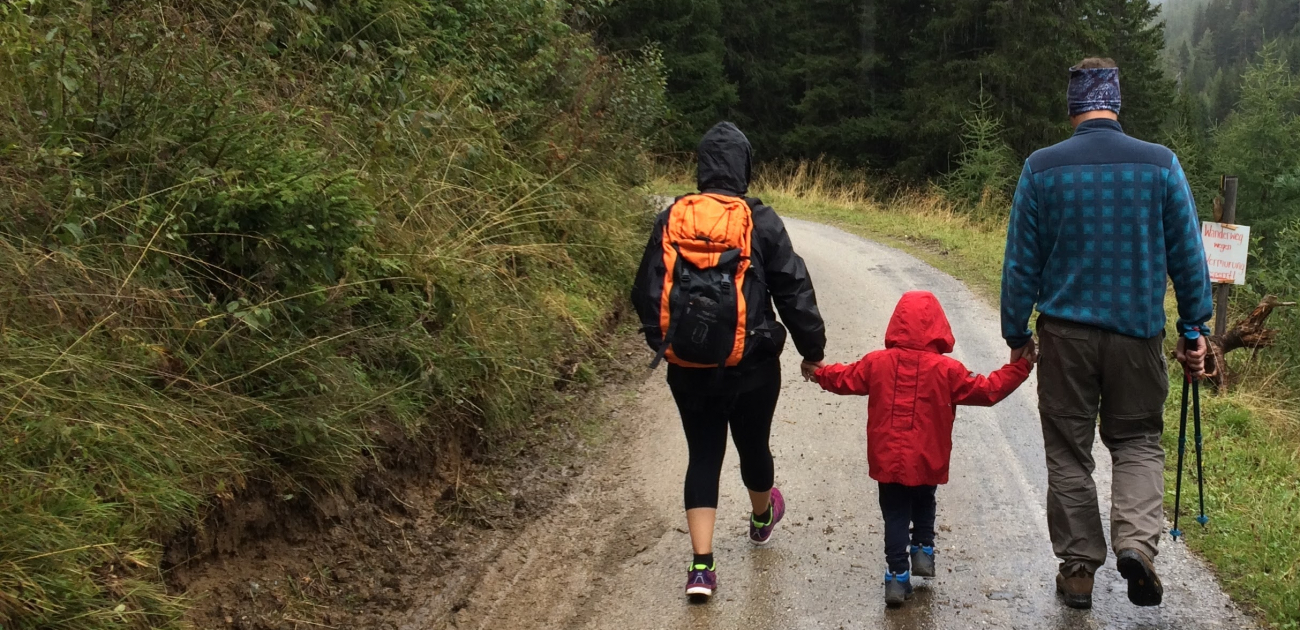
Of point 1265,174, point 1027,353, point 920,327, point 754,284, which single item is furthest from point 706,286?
point 1265,174

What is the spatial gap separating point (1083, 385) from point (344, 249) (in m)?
3.48

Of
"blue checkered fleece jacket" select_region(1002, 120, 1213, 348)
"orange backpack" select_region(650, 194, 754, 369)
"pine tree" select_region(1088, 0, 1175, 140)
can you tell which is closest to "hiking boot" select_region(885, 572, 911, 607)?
"orange backpack" select_region(650, 194, 754, 369)

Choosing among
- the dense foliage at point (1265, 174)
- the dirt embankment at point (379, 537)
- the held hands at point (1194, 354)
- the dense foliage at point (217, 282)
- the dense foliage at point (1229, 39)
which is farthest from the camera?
the dense foliage at point (1229, 39)

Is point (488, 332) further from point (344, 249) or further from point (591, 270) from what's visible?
point (591, 270)

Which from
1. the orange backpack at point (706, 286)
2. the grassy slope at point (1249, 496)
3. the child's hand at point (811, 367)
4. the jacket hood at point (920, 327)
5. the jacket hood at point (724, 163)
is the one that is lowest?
the grassy slope at point (1249, 496)

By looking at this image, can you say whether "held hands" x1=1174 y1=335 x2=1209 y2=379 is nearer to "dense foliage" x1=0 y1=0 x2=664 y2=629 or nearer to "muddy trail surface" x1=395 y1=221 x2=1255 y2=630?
"muddy trail surface" x1=395 y1=221 x2=1255 y2=630

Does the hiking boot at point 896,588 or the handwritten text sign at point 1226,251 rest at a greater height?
the handwritten text sign at point 1226,251

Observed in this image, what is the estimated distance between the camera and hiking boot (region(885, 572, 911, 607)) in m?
4.01

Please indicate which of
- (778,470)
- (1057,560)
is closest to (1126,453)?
(1057,560)

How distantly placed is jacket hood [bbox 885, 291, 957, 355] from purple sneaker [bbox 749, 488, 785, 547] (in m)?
1.16

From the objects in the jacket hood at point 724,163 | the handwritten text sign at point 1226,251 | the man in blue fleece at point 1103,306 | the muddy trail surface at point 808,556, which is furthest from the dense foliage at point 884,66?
the man in blue fleece at point 1103,306

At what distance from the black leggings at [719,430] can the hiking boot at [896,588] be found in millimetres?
714

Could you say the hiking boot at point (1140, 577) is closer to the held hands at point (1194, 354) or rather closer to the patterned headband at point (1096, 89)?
the held hands at point (1194, 354)

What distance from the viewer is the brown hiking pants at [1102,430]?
3777 millimetres
